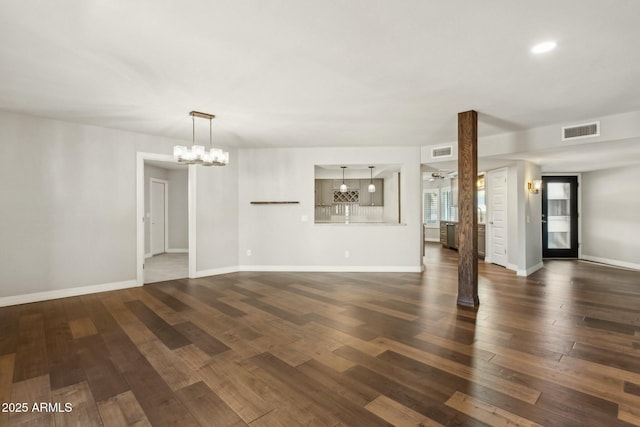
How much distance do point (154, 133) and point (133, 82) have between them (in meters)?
2.30

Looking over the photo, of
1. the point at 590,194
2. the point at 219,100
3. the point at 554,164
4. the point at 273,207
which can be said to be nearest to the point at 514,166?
the point at 554,164

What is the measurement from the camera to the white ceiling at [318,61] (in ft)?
7.21

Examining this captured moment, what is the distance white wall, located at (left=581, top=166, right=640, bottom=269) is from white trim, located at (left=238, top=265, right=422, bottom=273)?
5234 millimetres

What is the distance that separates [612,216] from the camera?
25.2 ft

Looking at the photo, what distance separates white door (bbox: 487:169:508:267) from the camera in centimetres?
708

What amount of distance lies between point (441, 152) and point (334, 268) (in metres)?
3.27

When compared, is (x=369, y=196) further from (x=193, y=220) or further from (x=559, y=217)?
(x=193, y=220)

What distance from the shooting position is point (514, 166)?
21.8ft

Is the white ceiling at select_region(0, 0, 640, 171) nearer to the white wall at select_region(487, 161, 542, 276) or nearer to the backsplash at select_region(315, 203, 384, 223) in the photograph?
the white wall at select_region(487, 161, 542, 276)

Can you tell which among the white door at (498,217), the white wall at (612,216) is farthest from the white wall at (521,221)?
the white wall at (612,216)

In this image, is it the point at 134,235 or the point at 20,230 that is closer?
the point at 20,230

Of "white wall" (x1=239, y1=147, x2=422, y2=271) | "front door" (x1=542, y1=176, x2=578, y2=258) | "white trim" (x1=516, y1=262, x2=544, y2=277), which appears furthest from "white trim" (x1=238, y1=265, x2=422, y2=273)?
"front door" (x1=542, y1=176, x2=578, y2=258)

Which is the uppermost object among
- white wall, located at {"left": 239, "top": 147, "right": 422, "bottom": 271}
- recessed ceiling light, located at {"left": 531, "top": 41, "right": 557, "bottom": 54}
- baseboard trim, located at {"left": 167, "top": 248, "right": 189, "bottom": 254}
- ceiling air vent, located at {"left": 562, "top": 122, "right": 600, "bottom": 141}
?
recessed ceiling light, located at {"left": 531, "top": 41, "right": 557, "bottom": 54}

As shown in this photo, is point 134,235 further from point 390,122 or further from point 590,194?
point 590,194
